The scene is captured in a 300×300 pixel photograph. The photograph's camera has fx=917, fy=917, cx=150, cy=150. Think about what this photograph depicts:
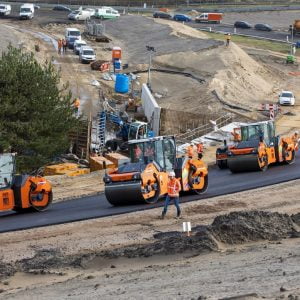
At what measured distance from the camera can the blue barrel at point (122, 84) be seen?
65.8m

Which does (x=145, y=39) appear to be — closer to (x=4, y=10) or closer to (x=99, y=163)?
(x=4, y=10)

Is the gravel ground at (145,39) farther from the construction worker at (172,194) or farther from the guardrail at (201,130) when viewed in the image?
the construction worker at (172,194)

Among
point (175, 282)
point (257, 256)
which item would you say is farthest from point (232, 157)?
point (175, 282)

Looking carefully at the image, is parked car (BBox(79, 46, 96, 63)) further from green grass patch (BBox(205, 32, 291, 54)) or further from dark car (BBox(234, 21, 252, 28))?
dark car (BBox(234, 21, 252, 28))

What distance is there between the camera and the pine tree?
131 ft

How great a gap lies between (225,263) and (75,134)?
29.1m

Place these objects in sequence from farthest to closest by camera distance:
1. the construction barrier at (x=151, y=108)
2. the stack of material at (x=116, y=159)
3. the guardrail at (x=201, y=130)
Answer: the construction barrier at (x=151, y=108) < the guardrail at (x=201, y=130) < the stack of material at (x=116, y=159)

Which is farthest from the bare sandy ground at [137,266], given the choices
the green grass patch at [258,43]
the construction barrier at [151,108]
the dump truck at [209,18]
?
the dump truck at [209,18]

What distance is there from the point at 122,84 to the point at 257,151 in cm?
3198

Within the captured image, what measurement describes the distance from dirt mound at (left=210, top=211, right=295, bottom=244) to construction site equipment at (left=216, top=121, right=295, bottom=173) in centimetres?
1127

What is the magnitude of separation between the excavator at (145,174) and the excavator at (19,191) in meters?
2.07

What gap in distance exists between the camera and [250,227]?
74.2 feet

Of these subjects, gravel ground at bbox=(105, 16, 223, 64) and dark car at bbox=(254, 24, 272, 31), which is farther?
dark car at bbox=(254, 24, 272, 31)

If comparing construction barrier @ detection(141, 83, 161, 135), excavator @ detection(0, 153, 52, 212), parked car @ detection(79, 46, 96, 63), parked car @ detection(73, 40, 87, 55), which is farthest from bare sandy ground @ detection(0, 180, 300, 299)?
parked car @ detection(73, 40, 87, 55)
